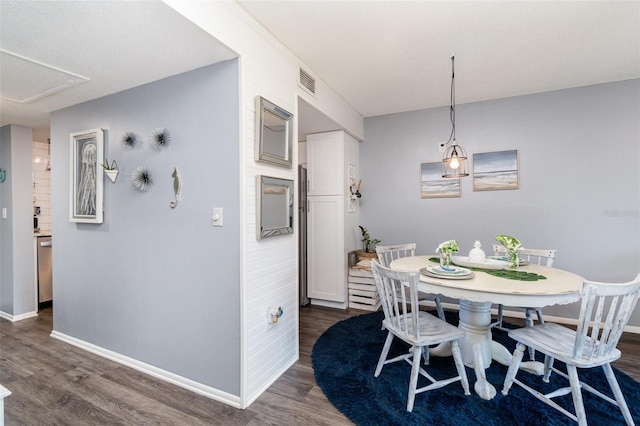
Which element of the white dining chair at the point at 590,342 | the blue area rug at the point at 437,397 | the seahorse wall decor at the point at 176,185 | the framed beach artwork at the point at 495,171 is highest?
the framed beach artwork at the point at 495,171

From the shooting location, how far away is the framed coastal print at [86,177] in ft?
8.83

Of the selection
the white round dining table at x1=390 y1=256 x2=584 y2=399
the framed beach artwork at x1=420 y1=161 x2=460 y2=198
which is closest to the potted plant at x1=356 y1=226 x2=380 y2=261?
the framed beach artwork at x1=420 y1=161 x2=460 y2=198

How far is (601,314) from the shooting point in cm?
166

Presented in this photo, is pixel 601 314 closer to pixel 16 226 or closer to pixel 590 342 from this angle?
pixel 590 342

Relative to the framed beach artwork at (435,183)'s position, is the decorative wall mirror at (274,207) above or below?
below

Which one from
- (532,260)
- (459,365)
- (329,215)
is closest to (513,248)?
(459,365)

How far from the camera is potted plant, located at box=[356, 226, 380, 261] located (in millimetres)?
3996

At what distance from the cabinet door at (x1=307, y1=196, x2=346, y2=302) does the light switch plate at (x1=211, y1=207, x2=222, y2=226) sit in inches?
79.4

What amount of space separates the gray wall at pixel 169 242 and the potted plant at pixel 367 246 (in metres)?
2.30

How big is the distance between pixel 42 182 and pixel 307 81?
13.4 ft

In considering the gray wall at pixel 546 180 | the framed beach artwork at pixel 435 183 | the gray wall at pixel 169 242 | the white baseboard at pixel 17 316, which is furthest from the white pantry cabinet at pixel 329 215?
the white baseboard at pixel 17 316

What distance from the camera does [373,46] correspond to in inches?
95.5

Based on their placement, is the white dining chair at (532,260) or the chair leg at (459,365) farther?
the white dining chair at (532,260)

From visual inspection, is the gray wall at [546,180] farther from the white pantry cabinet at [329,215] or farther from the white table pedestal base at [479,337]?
the white table pedestal base at [479,337]
